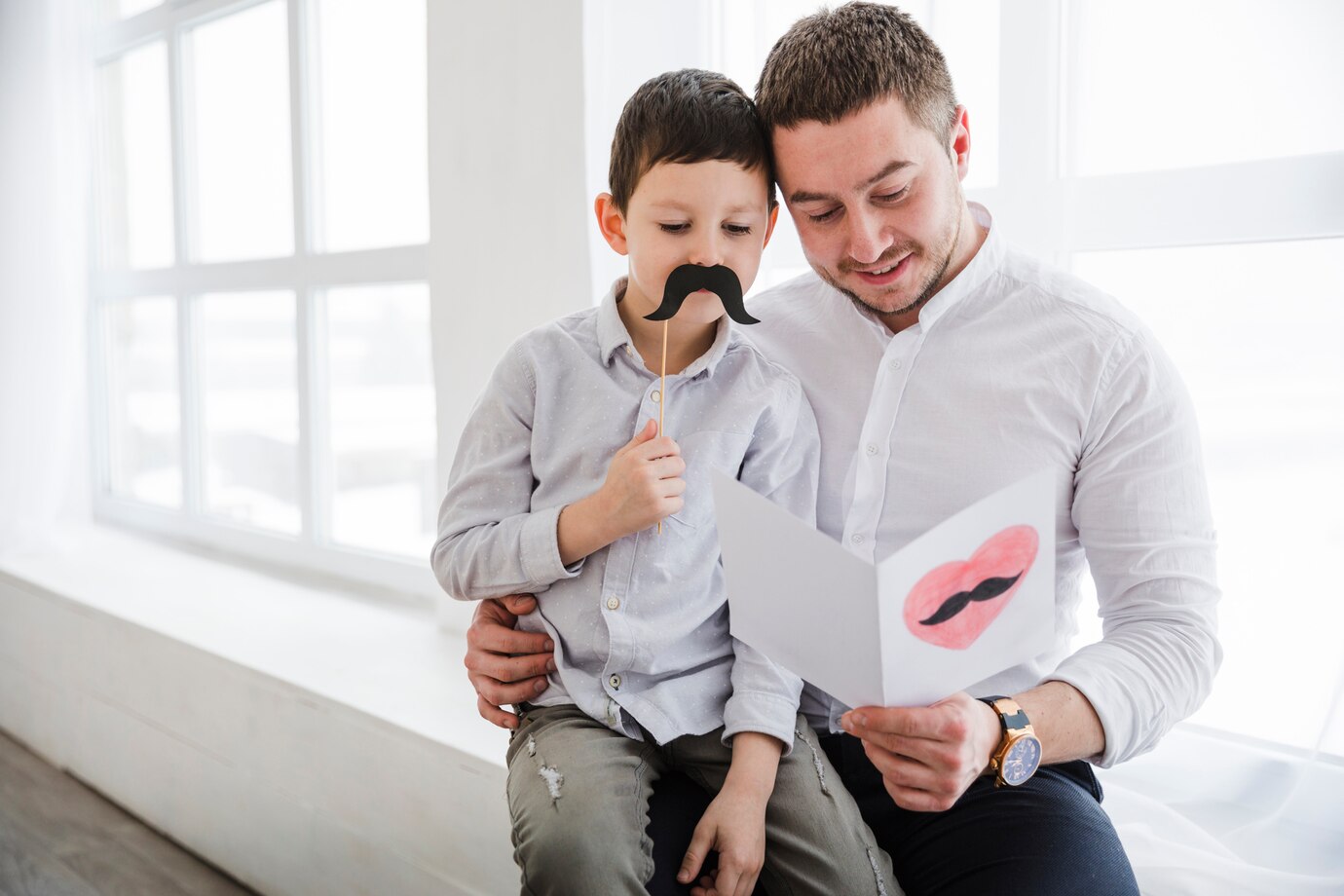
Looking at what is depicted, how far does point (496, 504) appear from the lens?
4.21ft

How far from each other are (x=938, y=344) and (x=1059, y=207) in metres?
0.38

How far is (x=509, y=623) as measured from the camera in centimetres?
133

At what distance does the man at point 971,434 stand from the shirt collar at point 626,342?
170 millimetres

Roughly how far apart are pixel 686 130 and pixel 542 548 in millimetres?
507

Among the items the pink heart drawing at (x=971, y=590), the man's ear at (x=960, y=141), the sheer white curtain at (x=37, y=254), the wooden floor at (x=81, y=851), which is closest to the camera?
the pink heart drawing at (x=971, y=590)

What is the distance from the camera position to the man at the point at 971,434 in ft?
3.70

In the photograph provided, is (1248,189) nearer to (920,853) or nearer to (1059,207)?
(1059,207)

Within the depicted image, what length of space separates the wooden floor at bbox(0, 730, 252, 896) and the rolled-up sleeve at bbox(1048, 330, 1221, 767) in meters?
2.06

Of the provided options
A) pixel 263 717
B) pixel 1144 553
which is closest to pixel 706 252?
pixel 1144 553

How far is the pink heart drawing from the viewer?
0.86 metres

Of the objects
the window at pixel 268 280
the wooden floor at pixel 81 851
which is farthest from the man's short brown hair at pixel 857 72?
the wooden floor at pixel 81 851

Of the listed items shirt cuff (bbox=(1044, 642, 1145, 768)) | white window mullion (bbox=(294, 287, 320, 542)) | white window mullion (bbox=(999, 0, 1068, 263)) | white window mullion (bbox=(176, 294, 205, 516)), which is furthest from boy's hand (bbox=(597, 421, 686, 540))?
white window mullion (bbox=(176, 294, 205, 516))

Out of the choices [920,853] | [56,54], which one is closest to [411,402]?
[56,54]

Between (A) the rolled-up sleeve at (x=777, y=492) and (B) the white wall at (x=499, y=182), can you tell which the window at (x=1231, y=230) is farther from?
(B) the white wall at (x=499, y=182)
